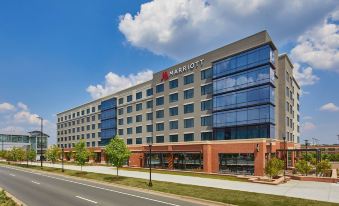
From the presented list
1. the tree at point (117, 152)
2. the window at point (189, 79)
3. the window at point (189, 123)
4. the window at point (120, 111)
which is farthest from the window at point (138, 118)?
the tree at point (117, 152)

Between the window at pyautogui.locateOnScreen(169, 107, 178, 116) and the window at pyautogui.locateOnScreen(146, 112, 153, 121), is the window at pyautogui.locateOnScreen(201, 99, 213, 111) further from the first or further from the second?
the window at pyautogui.locateOnScreen(146, 112, 153, 121)

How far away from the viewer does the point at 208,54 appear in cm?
5319

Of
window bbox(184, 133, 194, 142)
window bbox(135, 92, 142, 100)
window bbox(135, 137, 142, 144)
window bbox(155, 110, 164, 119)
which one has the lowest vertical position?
window bbox(135, 137, 142, 144)

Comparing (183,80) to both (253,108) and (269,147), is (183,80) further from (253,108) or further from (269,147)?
(269,147)

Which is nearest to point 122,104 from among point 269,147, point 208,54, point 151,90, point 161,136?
point 151,90

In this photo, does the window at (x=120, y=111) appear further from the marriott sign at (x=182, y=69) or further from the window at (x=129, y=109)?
the marriott sign at (x=182, y=69)

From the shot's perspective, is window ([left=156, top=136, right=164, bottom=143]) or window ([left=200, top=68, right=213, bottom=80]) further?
window ([left=156, top=136, right=164, bottom=143])

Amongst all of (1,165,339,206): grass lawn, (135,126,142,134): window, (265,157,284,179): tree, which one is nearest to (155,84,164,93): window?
(135,126,142,134): window

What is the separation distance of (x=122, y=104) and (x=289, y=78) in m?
43.0

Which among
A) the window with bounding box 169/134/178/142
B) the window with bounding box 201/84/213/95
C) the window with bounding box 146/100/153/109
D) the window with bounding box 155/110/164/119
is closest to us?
the window with bounding box 201/84/213/95

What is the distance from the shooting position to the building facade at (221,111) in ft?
145

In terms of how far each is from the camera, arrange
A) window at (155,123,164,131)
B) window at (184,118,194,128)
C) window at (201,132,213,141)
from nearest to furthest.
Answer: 1. window at (201,132,213,141)
2. window at (184,118,194,128)
3. window at (155,123,164,131)

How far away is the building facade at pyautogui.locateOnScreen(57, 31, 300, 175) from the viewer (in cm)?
4428

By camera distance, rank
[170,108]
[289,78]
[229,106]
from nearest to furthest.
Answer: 1. [229,106]
2. [289,78]
3. [170,108]
